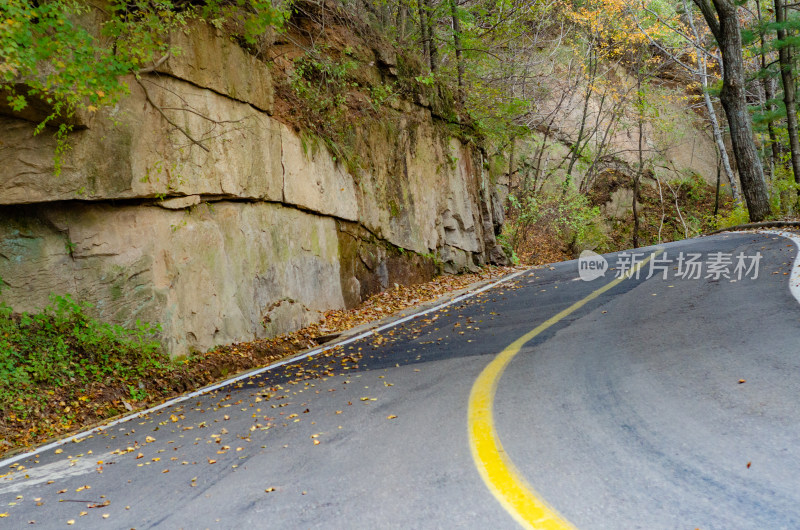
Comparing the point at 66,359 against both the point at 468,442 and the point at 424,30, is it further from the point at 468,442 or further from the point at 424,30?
the point at 424,30

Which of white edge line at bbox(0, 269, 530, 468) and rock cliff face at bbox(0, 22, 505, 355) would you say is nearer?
white edge line at bbox(0, 269, 530, 468)

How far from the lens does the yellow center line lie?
313cm

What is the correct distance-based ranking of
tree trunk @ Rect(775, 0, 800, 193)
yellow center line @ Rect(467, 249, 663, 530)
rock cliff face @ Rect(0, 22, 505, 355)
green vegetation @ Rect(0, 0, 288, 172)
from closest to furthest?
yellow center line @ Rect(467, 249, 663, 530), green vegetation @ Rect(0, 0, 288, 172), rock cliff face @ Rect(0, 22, 505, 355), tree trunk @ Rect(775, 0, 800, 193)

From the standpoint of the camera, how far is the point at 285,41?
13.5 meters

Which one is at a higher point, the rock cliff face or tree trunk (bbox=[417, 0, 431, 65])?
tree trunk (bbox=[417, 0, 431, 65])

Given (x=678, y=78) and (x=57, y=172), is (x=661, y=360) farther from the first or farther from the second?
(x=678, y=78)

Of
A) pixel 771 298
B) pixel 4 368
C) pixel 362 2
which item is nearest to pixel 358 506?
pixel 4 368

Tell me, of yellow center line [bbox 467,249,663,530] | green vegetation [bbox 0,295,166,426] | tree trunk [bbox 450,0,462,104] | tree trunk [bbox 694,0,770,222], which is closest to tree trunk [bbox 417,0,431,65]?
tree trunk [bbox 450,0,462,104]

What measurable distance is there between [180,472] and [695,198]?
1548 inches

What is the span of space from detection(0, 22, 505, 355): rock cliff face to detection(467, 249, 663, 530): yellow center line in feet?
18.1

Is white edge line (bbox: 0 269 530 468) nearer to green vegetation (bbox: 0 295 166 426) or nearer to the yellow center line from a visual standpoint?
green vegetation (bbox: 0 295 166 426)

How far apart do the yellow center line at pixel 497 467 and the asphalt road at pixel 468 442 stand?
6 centimetres

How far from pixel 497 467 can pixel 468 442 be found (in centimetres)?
57

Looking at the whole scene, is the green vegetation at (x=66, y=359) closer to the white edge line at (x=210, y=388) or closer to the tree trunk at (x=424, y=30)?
the white edge line at (x=210, y=388)
